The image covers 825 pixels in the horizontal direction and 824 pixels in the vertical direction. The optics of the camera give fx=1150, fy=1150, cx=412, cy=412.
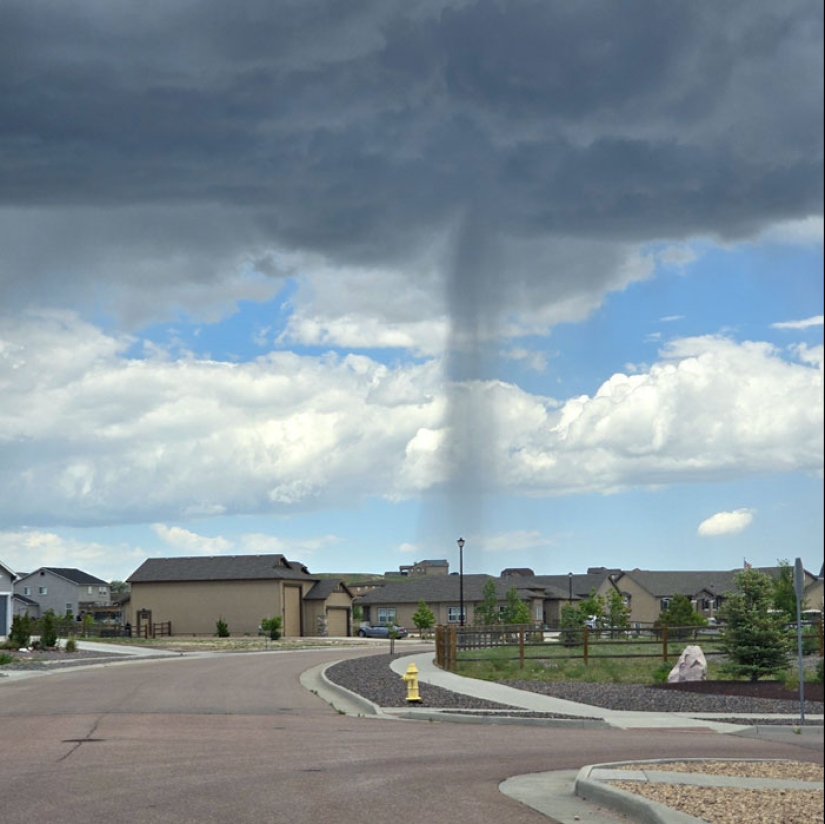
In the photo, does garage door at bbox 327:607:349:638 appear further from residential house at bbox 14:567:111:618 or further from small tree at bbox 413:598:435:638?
residential house at bbox 14:567:111:618

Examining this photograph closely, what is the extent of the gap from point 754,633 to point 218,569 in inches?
2912

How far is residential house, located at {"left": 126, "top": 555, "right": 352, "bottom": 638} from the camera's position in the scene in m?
85.1

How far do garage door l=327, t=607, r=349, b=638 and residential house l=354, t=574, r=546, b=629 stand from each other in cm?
636

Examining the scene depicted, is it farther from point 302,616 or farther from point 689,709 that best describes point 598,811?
point 302,616

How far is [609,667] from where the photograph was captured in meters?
32.8

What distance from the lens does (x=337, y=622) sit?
301 feet

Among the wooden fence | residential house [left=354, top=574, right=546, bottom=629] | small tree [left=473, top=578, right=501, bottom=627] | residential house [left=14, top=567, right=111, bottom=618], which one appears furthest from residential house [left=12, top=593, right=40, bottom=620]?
the wooden fence

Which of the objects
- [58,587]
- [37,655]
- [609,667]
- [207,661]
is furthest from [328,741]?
[58,587]

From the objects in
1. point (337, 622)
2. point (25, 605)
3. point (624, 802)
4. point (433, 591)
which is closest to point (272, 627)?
point (337, 622)

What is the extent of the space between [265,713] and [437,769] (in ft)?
30.9

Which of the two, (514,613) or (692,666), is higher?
(692,666)

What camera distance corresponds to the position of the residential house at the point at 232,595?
279 ft

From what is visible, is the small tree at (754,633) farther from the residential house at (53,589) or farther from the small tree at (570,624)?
the residential house at (53,589)

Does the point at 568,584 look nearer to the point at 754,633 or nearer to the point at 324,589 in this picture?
Answer: the point at 324,589
